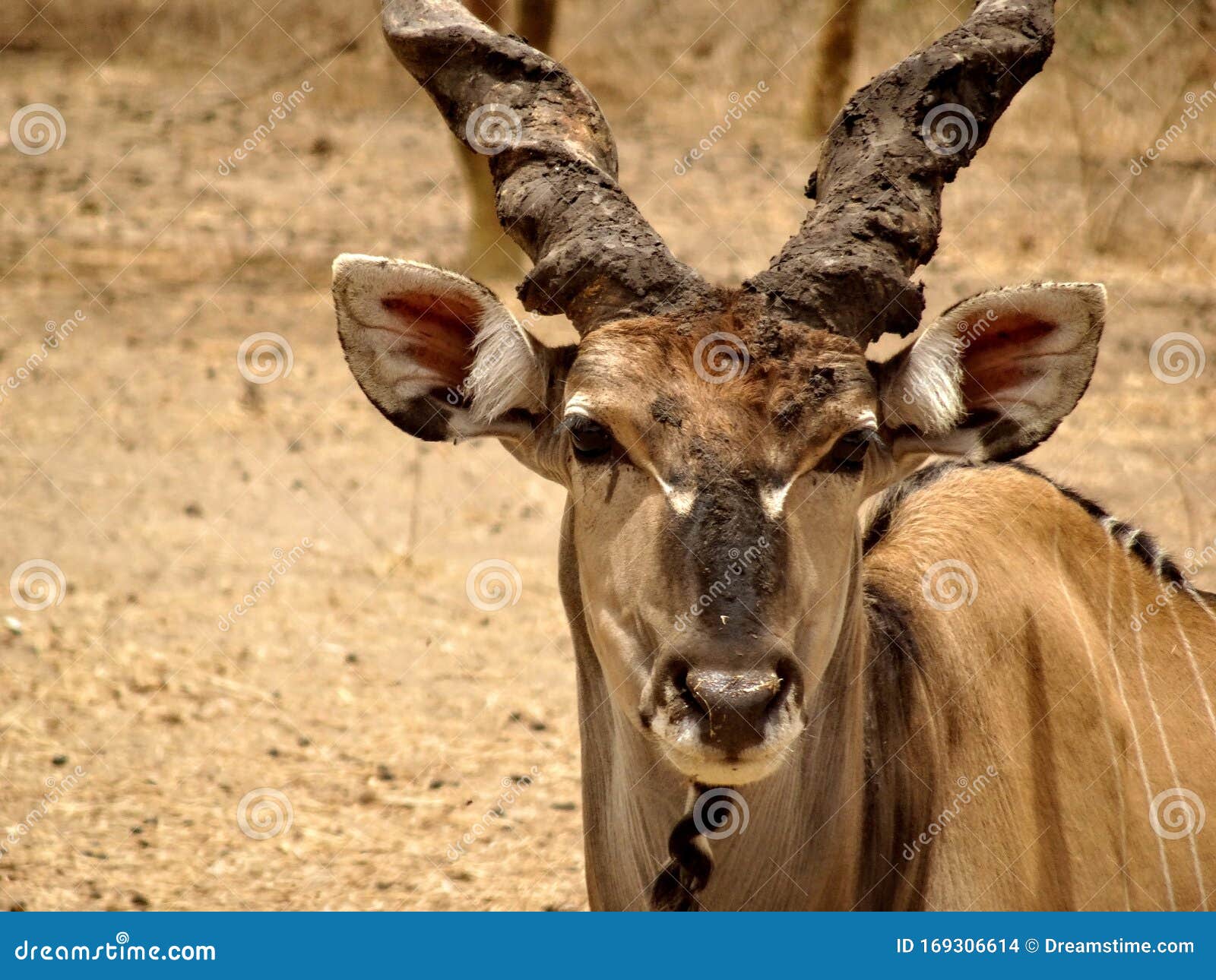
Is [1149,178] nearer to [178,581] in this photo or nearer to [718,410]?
[178,581]

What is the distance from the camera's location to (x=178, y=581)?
30.5ft

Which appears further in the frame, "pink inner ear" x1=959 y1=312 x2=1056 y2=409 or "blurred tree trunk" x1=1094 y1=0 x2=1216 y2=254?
"blurred tree trunk" x1=1094 y1=0 x2=1216 y2=254

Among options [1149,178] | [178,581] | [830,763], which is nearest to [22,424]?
[178,581]

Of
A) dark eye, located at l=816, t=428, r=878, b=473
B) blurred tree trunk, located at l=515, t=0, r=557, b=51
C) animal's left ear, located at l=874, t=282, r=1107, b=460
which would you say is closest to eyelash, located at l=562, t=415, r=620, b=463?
dark eye, located at l=816, t=428, r=878, b=473

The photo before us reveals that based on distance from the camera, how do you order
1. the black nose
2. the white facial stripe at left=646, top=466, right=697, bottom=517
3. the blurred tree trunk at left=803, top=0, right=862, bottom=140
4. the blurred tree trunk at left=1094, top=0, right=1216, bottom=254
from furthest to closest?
the blurred tree trunk at left=803, top=0, right=862, bottom=140 < the blurred tree trunk at left=1094, top=0, right=1216, bottom=254 < the white facial stripe at left=646, top=466, right=697, bottom=517 < the black nose

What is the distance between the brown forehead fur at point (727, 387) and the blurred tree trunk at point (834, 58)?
11.7m

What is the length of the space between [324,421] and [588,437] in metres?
7.95

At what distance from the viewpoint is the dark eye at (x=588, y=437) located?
388cm

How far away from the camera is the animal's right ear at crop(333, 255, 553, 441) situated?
13.5ft

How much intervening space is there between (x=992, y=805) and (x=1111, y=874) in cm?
42

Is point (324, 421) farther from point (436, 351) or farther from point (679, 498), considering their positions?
point (679, 498)

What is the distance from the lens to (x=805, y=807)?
4.20m

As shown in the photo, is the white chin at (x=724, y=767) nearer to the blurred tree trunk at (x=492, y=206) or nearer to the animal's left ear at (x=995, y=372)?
the animal's left ear at (x=995, y=372)

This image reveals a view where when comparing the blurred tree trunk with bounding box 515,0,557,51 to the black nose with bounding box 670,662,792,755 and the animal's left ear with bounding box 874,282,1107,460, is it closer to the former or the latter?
the animal's left ear with bounding box 874,282,1107,460
